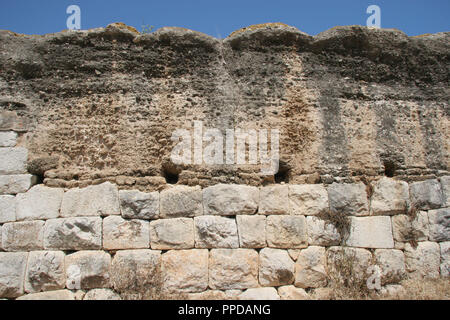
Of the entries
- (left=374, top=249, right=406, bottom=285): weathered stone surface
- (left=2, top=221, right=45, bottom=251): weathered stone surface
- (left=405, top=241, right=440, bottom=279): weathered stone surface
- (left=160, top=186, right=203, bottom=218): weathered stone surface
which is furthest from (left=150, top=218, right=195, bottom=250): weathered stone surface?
(left=405, top=241, right=440, bottom=279): weathered stone surface

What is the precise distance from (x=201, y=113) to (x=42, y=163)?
225cm

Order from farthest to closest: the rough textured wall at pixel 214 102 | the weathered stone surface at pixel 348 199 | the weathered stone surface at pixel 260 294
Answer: the rough textured wall at pixel 214 102 < the weathered stone surface at pixel 348 199 < the weathered stone surface at pixel 260 294

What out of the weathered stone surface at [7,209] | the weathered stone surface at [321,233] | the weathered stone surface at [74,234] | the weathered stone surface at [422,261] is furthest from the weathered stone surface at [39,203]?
the weathered stone surface at [422,261]

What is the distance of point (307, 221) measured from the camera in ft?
17.2

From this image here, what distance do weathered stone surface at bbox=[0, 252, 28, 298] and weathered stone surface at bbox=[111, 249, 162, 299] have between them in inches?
45.1

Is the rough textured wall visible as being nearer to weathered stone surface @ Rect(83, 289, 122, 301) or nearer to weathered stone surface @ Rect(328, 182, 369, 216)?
weathered stone surface @ Rect(328, 182, 369, 216)

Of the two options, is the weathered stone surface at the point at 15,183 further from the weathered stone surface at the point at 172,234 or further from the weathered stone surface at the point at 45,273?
the weathered stone surface at the point at 172,234

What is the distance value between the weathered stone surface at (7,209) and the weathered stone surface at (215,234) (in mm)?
2390

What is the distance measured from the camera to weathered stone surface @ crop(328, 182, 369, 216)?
5.35m

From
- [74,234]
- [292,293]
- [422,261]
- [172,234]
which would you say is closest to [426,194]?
[422,261]

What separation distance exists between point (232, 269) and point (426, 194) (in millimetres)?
2923

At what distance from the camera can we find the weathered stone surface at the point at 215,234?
5.00m

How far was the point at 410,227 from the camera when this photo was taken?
5.42 m

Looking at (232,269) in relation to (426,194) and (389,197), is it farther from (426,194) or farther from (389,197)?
(426,194)
